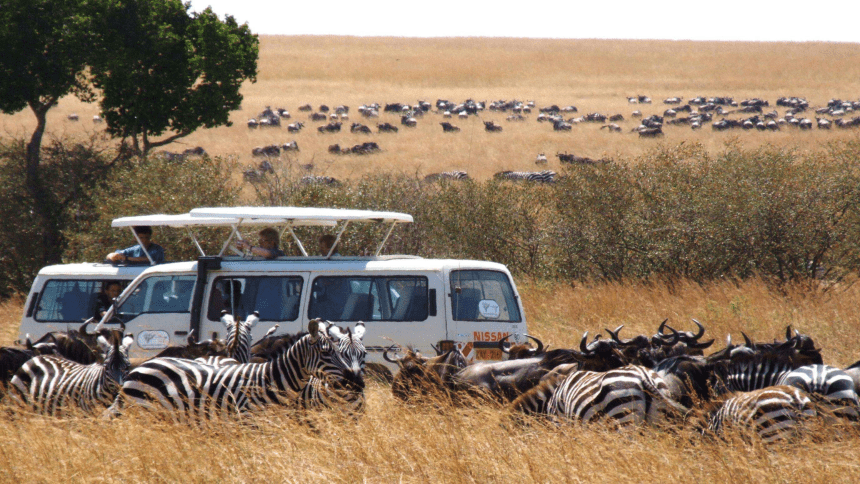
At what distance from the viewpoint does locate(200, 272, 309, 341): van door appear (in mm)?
10383

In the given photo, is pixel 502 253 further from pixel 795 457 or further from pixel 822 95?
pixel 822 95

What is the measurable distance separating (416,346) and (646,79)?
7620cm

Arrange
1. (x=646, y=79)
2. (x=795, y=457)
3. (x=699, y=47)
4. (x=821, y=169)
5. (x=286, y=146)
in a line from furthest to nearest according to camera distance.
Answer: (x=699, y=47)
(x=646, y=79)
(x=286, y=146)
(x=821, y=169)
(x=795, y=457)

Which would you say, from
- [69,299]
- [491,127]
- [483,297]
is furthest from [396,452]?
[491,127]

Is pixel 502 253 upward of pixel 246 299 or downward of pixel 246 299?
downward

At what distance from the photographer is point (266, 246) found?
11.8 meters

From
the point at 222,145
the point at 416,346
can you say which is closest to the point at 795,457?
the point at 416,346

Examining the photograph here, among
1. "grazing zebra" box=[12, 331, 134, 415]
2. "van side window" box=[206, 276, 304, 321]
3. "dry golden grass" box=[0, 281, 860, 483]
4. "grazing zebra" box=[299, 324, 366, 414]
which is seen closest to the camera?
"dry golden grass" box=[0, 281, 860, 483]

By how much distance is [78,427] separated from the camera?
684cm

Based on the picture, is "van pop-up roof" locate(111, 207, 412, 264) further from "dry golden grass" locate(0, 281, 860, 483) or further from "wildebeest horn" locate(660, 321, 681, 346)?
"wildebeest horn" locate(660, 321, 681, 346)

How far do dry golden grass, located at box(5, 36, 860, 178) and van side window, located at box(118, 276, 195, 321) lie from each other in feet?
62.9

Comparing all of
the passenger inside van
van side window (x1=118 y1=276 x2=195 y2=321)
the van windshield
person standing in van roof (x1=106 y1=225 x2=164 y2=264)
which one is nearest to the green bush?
person standing in van roof (x1=106 y1=225 x2=164 y2=264)

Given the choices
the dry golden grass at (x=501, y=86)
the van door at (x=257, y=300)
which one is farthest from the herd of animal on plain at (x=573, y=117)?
the van door at (x=257, y=300)

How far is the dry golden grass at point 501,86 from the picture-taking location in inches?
1718
